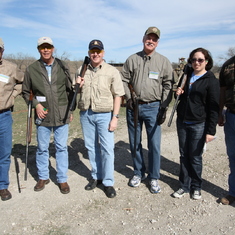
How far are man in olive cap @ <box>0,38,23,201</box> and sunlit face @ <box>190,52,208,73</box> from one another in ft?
9.39

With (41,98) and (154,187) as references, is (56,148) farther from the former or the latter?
(154,187)

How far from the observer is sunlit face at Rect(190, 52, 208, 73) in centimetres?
333

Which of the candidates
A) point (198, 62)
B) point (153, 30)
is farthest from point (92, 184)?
point (153, 30)

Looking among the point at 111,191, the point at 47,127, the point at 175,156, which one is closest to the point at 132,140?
the point at 111,191

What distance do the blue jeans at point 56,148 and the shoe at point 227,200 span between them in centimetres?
270

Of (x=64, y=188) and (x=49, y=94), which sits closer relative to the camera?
(x=49, y=94)

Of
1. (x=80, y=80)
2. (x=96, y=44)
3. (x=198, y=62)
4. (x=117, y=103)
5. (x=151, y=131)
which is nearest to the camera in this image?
(x=198, y=62)

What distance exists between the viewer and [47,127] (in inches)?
156

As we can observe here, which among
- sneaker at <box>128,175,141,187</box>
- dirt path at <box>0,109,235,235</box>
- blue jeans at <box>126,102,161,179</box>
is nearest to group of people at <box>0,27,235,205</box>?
blue jeans at <box>126,102,161,179</box>

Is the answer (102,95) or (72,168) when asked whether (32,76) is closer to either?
(102,95)

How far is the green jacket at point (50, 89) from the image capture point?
12.4 ft

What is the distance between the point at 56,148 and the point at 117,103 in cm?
137

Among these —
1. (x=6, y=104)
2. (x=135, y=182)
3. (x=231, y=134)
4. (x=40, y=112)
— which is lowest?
(x=135, y=182)

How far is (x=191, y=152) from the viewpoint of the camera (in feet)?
12.1
